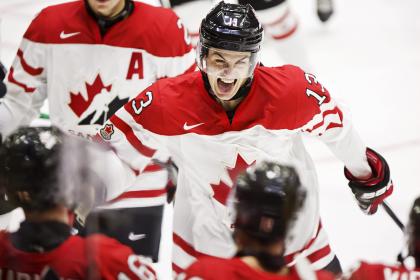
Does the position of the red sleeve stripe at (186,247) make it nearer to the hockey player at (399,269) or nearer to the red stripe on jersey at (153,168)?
the red stripe on jersey at (153,168)

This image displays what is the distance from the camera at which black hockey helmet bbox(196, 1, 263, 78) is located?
89.3 inches

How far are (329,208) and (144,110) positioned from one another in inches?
62.6

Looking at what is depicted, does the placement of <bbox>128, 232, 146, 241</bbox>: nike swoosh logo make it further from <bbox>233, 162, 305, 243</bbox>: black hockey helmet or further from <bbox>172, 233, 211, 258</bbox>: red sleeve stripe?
<bbox>233, 162, 305, 243</bbox>: black hockey helmet

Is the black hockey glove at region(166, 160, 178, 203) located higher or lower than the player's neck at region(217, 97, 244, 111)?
lower

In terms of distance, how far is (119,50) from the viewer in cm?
271

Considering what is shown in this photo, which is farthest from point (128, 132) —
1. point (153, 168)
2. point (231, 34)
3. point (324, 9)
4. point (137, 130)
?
point (324, 9)

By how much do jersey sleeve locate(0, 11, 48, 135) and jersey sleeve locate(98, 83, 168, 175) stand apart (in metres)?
0.44

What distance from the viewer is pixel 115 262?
5.72 feet

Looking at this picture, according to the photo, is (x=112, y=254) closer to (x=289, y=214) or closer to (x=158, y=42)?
(x=289, y=214)

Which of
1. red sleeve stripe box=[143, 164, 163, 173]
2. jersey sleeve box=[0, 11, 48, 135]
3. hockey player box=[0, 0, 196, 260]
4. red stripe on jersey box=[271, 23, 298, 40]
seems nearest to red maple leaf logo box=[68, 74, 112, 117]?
hockey player box=[0, 0, 196, 260]

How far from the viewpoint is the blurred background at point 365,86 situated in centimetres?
348

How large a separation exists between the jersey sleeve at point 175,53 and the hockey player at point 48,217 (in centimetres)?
100

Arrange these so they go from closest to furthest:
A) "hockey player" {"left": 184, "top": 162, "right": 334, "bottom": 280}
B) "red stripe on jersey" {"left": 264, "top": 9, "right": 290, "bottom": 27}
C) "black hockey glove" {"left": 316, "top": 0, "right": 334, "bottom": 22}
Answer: "hockey player" {"left": 184, "top": 162, "right": 334, "bottom": 280}
"red stripe on jersey" {"left": 264, "top": 9, "right": 290, "bottom": 27}
"black hockey glove" {"left": 316, "top": 0, "right": 334, "bottom": 22}

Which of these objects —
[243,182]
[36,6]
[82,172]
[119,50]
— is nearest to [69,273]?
[82,172]
